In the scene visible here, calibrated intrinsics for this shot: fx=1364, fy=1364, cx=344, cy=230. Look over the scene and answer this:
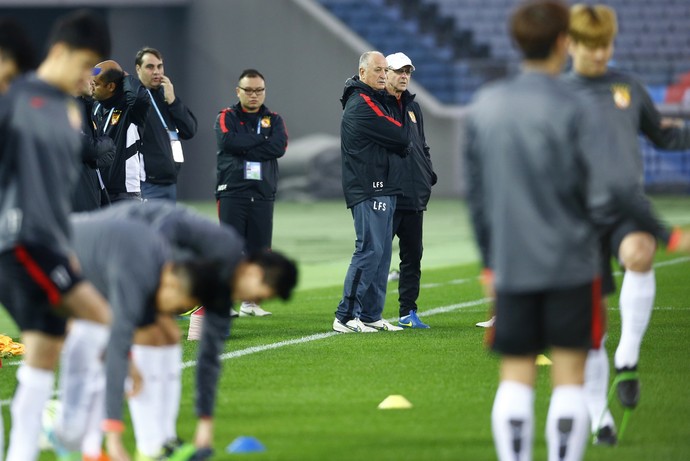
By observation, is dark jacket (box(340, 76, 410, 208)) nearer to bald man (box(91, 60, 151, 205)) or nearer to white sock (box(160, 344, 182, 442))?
bald man (box(91, 60, 151, 205))

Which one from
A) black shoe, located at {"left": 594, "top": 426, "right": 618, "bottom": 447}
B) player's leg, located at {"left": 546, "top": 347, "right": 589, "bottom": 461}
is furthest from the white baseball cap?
player's leg, located at {"left": 546, "top": 347, "right": 589, "bottom": 461}

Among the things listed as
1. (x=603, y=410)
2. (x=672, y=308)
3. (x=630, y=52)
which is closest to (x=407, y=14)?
(x=630, y=52)

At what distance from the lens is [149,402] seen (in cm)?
551

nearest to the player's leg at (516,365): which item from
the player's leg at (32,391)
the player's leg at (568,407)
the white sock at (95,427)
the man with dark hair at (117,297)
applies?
the player's leg at (568,407)

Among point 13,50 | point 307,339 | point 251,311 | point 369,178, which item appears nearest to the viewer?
point 13,50

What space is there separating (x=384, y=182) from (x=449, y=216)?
15.9 m

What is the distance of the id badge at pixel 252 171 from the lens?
11711 millimetres

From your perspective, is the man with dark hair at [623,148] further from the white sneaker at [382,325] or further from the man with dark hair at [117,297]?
the white sneaker at [382,325]

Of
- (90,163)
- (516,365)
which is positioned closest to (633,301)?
(516,365)

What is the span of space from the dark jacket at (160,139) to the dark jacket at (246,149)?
403 mm

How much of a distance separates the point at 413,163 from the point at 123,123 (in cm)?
238

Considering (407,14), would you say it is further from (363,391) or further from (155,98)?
(363,391)

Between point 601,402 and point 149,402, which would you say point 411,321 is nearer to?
point 601,402

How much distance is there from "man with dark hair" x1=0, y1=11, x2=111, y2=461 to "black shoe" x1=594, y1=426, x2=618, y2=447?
7.98 ft
